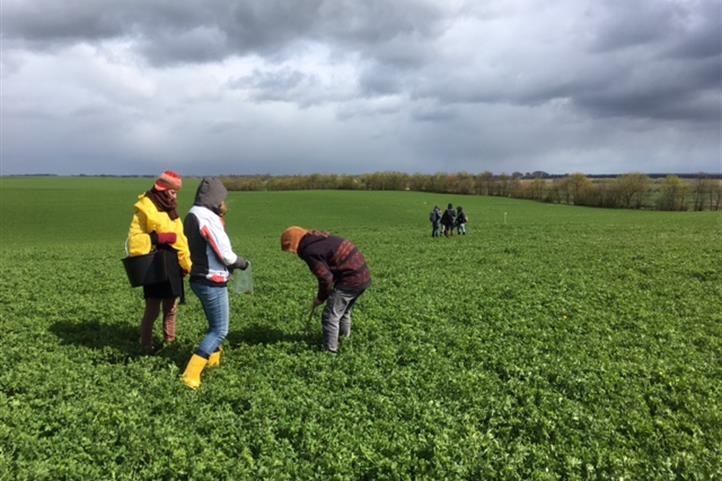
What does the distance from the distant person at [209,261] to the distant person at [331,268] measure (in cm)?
94

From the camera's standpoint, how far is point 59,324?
905 centimetres

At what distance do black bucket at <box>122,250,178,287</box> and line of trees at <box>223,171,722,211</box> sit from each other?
92768 millimetres

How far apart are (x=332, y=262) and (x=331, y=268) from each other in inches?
4.0

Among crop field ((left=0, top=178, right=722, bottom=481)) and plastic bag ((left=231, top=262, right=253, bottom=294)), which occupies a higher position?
plastic bag ((left=231, top=262, right=253, bottom=294))

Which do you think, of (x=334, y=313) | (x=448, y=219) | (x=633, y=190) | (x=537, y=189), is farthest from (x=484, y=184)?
(x=334, y=313)

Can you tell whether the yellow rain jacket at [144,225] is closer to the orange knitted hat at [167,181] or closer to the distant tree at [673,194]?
the orange knitted hat at [167,181]

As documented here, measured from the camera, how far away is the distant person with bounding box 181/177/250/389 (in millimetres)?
6227

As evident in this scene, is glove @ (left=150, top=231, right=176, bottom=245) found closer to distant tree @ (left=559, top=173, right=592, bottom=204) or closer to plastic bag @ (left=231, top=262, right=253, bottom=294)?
plastic bag @ (left=231, top=262, right=253, bottom=294)

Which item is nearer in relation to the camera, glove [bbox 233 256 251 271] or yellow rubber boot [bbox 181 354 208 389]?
yellow rubber boot [bbox 181 354 208 389]

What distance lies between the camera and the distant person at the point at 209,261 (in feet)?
20.4

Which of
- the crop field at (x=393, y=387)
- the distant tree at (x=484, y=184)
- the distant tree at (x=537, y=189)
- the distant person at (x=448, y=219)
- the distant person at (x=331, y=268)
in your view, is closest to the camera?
the crop field at (x=393, y=387)

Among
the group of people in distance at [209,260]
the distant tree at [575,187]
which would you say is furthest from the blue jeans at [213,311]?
the distant tree at [575,187]

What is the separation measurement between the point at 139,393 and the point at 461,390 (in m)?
4.31

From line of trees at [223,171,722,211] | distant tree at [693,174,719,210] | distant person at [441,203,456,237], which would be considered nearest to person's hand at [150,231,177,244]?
distant person at [441,203,456,237]
